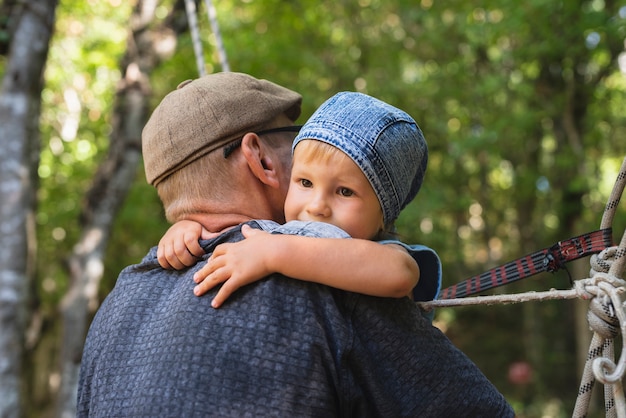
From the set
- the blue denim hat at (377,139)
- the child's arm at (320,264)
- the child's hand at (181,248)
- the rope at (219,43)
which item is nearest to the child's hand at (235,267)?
the child's arm at (320,264)

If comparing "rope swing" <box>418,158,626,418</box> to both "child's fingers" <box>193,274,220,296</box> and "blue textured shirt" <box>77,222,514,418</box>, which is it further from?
"child's fingers" <box>193,274,220,296</box>

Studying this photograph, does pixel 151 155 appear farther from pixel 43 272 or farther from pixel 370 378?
pixel 43 272

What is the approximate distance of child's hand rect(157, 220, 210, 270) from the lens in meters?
1.33

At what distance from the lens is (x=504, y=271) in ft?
4.83

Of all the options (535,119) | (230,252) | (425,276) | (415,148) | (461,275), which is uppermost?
(415,148)

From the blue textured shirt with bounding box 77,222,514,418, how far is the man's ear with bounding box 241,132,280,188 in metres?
0.25

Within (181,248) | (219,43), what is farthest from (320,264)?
(219,43)

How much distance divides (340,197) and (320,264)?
0.22 meters

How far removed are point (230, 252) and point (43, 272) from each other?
10788 mm

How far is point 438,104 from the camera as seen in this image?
30.3 feet

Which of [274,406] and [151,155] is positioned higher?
[151,155]

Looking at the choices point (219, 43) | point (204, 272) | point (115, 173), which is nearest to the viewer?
point (204, 272)

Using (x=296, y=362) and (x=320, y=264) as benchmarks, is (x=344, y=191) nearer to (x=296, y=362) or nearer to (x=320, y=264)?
(x=320, y=264)

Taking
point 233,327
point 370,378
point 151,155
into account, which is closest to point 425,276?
point 370,378
